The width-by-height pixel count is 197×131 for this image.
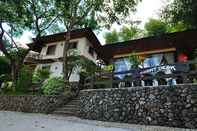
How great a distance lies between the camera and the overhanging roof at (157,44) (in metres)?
15.0

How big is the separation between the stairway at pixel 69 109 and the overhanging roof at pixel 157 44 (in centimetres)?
487

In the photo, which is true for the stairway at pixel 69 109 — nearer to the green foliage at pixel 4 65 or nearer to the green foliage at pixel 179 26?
the green foliage at pixel 179 26

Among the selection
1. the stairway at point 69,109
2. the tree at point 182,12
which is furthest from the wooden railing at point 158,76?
the tree at point 182,12

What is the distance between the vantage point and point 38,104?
15.3m

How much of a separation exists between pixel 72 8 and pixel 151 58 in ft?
23.2

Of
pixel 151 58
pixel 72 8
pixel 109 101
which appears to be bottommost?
pixel 109 101

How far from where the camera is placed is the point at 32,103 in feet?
51.6

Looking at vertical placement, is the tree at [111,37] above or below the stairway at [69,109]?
above

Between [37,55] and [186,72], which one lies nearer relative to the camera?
[186,72]

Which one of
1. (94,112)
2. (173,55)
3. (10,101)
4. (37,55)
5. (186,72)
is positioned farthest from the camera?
(37,55)

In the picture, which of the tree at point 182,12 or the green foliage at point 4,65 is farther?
the green foliage at point 4,65

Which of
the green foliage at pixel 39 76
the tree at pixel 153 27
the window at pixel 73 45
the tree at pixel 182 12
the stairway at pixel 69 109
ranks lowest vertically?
the stairway at pixel 69 109

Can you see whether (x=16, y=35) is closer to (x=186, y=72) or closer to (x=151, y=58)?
(x=151, y=58)

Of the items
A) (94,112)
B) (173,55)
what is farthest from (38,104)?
(173,55)
